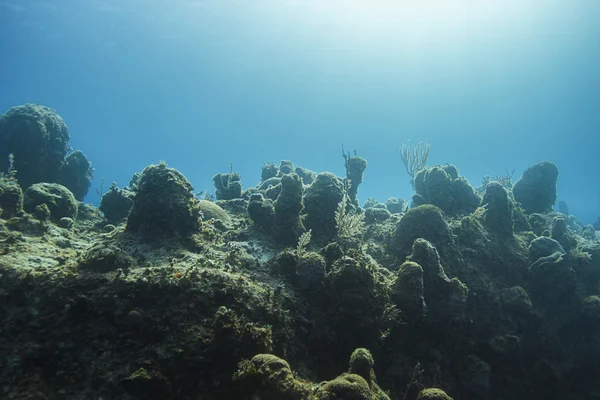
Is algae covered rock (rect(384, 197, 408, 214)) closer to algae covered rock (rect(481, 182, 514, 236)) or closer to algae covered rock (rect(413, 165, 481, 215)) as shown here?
algae covered rock (rect(413, 165, 481, 215))

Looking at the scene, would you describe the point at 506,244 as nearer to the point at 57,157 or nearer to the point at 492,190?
the point at 492,190

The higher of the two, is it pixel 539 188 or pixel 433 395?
pixel 539 188

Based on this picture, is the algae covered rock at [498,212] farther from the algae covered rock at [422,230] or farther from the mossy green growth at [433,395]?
the mossy green growth at [433,395]

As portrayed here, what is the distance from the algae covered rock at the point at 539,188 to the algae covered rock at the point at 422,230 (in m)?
11.3

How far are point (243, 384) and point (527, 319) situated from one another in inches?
441

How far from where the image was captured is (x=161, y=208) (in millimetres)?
9719

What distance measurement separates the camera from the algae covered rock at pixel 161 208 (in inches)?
380

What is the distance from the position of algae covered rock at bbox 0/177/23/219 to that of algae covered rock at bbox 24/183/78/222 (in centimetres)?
132

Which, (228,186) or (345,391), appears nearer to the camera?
(345,391)

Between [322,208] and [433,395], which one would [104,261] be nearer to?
[322,208]

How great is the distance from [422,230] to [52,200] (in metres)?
14.7

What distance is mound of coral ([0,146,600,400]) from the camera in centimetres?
561

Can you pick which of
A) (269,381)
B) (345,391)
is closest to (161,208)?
(269,381)

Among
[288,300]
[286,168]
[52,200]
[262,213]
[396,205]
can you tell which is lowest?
[288,300]
